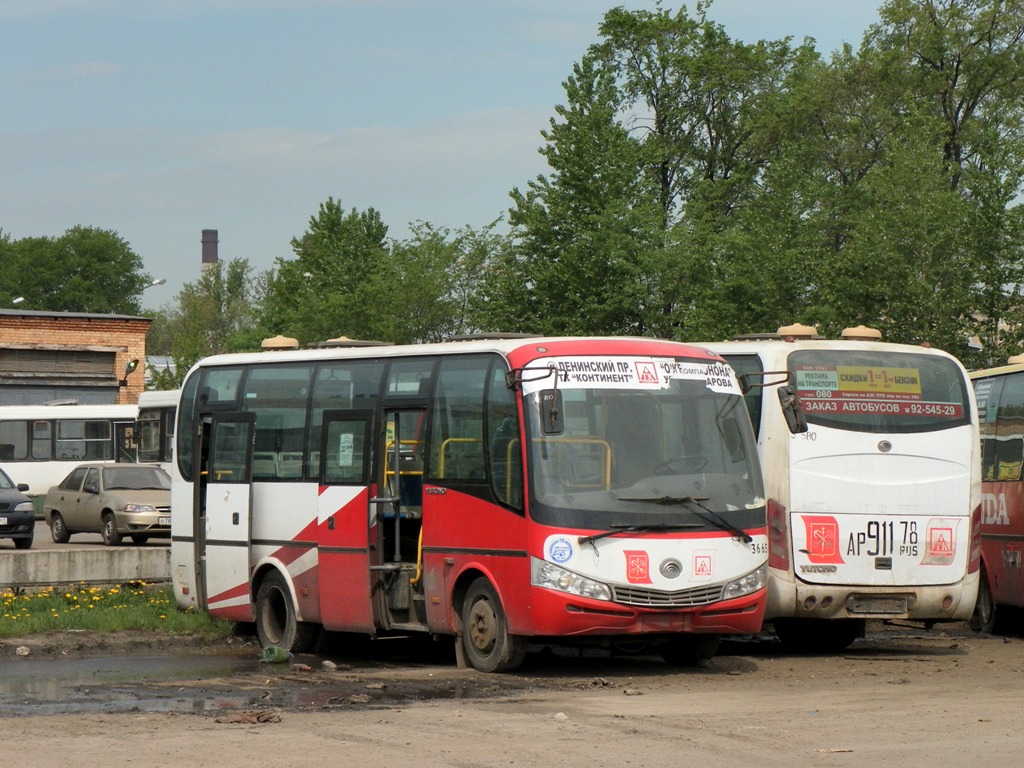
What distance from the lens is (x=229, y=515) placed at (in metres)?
18.2

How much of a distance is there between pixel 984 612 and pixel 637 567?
7811 millimetres

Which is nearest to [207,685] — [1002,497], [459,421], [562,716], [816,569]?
[459,421]

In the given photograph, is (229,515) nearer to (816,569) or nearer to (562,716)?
(816,569)

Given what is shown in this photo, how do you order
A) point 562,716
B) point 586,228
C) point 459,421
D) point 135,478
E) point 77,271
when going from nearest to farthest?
point 562,716, point 459,421, point 135,478, point 586,228, point 77,271

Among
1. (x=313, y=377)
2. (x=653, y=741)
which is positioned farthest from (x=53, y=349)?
(x=653, y=741)

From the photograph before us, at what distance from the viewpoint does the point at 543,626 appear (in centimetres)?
1413

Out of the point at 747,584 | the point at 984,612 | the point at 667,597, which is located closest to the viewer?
the point at 667,597

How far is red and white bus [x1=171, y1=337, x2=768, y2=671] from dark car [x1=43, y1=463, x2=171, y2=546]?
1474cm

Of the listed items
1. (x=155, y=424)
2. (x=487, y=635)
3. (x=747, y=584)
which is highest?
(x=155, y=424)

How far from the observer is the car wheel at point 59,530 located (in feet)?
114

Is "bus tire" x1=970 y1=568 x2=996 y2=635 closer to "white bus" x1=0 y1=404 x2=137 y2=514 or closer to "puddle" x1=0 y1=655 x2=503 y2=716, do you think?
"puddle" x1=0 y1=655 x2=503 y2=716

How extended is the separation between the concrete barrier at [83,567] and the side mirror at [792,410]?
27.4ft

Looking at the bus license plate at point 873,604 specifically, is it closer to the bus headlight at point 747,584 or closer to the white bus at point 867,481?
the white bus at point 867,481

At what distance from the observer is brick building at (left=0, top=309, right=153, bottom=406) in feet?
192
